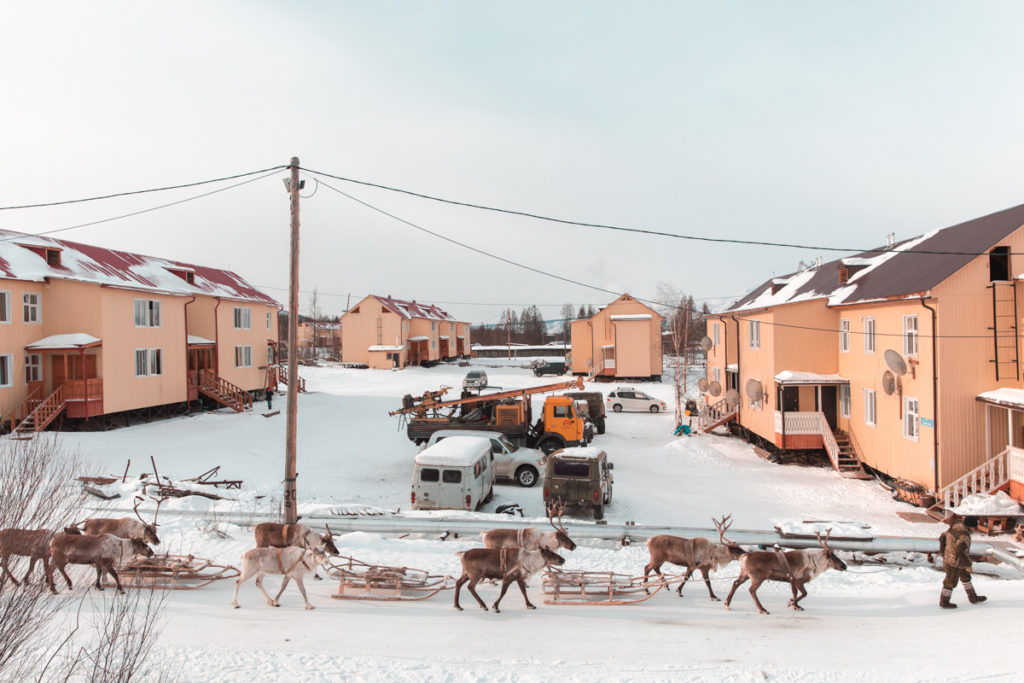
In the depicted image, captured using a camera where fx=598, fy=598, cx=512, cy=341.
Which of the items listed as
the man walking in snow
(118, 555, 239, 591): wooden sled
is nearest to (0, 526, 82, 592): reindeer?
(118, 555, 239, 591): wooden sled

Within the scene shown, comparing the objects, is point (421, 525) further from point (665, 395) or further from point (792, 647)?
point (665, 395)

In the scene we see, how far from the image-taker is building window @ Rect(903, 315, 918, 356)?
58.4ft

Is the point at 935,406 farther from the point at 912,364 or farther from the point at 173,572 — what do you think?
the point at 173,572

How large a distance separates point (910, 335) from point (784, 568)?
12875 mm

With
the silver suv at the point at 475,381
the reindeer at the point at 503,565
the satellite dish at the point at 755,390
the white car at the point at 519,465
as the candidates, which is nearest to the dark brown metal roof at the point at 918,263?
the satellite dish at the point at 755,390

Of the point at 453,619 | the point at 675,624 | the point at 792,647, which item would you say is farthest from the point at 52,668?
the point at 792,647

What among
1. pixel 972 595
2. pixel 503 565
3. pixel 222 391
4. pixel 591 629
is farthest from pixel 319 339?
pixel 972 595

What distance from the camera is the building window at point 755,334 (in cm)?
2570

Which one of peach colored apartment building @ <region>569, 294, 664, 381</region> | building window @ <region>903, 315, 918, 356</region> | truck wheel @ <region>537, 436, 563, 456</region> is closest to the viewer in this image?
building window @ <region>903, 315, 918, 356</region>

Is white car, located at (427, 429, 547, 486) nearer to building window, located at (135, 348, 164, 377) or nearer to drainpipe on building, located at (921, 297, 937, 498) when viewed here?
drainpipe on building, located at (921, 297, 937, 498)

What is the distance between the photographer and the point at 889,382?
1881 centimetres

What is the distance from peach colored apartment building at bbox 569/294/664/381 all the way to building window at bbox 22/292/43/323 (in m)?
36.0

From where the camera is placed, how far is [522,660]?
23.4ft

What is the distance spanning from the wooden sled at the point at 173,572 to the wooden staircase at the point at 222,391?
24904mm
